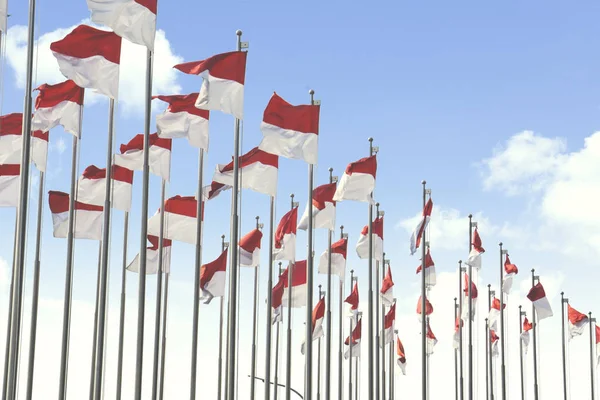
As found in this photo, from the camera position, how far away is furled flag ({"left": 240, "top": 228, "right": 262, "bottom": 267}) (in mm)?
30312

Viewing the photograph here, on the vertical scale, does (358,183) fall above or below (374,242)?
above

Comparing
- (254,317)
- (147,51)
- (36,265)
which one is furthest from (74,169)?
(254,317)

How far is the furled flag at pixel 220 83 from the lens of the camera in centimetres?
2144

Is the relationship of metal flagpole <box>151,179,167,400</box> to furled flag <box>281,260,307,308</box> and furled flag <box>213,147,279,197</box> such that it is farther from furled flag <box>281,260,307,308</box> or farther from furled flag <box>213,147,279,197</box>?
furled flag <box>281,260,307,308</box>

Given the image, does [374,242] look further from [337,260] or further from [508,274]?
[508,274]

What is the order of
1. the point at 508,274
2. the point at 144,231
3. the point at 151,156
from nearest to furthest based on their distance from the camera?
the point at 144,231, the point at 151,156, the point at 508,274

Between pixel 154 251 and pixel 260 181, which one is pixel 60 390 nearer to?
pixel 260 181

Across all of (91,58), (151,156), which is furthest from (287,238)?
(91,58)

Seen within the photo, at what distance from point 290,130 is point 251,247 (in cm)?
803

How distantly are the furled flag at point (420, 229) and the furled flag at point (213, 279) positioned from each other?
20.1 feet

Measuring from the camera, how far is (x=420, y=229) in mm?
31141

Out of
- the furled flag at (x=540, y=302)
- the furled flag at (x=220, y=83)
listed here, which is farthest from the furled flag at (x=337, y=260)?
the furled flag at (x=220, y=83)

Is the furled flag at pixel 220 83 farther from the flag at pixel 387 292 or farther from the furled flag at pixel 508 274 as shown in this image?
the furled flag at pixel 508 274

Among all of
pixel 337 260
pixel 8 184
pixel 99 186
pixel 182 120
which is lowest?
pixel 337 260
